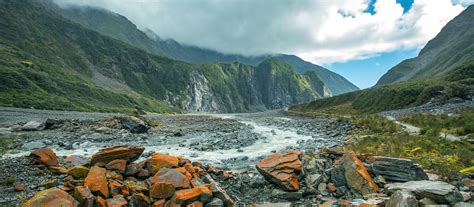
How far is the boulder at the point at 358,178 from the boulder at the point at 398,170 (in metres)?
0.76

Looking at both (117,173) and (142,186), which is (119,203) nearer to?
(142,186)

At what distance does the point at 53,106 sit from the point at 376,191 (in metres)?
126

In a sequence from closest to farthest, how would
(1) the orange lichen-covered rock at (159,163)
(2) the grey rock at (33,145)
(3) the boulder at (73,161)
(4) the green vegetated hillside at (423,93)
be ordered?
(1) the orange lichen-covered rock at (159,163), (3) the boulder at (73,161), (2) the grey rock at (33,145), (4) the green vegetated hillside at (423,93)

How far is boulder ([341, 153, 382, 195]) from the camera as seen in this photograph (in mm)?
11359

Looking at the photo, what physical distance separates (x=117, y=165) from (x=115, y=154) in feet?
3.24

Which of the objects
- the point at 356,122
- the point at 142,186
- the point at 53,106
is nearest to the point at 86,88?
the point at 53,106

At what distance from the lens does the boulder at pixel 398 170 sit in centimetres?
1173

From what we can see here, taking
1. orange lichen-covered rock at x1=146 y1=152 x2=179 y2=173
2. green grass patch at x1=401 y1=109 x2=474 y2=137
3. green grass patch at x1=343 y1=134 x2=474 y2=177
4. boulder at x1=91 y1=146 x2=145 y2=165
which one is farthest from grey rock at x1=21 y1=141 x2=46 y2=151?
green grass patch at x1=401 y1=109 x2=474 y2=137

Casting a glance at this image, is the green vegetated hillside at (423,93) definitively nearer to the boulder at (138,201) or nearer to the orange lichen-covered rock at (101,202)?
the boulder at (138,201)

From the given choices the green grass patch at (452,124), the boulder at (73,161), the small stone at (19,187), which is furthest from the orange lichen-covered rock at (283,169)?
the green grass patch at (452,124)

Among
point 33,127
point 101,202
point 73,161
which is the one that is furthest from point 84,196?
point 33,127

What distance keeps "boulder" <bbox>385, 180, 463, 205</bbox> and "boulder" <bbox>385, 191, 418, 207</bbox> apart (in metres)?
0.53

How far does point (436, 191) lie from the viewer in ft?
30.2

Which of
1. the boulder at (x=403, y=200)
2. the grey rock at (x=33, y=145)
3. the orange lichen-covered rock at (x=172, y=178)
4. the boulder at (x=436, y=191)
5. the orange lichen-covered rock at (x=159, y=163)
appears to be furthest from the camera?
the grey rock at (x=33, y=145)
